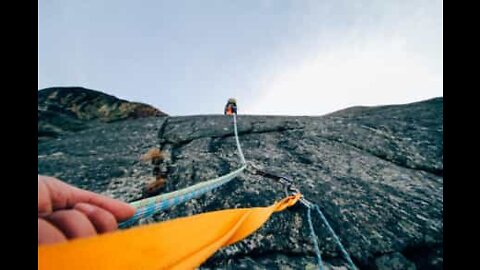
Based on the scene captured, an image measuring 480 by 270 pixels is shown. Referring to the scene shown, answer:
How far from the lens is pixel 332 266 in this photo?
2.99 metres

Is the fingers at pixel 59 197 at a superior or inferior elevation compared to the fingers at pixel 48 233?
superior

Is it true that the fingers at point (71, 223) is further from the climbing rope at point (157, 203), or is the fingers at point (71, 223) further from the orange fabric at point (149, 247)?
the climbing rope at point (157, 203)

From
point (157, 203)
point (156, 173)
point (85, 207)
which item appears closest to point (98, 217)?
point (85, 207)

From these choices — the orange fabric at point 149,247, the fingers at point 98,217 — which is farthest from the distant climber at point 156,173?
the fingers at point 98,217

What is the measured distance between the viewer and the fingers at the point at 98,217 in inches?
39.1

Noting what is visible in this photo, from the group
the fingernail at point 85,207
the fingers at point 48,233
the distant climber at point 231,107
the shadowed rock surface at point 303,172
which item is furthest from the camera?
the distant climber at point 231,107

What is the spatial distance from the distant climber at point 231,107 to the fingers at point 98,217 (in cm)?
686

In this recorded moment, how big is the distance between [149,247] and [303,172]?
3.58 meters

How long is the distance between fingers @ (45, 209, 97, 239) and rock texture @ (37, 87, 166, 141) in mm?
6651

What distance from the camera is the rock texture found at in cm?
725

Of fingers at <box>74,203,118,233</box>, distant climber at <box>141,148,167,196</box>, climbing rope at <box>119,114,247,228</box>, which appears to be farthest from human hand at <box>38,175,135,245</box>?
distant climber at <box>141,148,167,196</box>

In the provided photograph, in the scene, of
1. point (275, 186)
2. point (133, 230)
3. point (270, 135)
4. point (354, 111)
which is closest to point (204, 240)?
point (133, 230)

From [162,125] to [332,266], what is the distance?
13.5ft

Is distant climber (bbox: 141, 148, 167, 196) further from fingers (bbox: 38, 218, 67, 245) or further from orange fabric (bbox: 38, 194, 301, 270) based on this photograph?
fingers (bbox: 38, 218, 67, 245)
